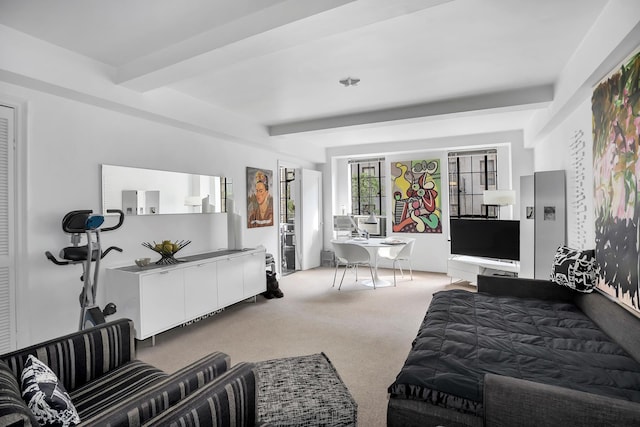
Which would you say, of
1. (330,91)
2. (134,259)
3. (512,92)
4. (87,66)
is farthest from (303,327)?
(512,92)

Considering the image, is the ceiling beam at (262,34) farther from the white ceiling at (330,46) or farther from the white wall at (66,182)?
the white wall at (66,182)

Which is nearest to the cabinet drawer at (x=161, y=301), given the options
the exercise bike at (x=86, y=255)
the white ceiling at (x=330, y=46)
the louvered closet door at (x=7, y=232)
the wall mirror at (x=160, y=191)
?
the exercise bike at (x=86, y=255)

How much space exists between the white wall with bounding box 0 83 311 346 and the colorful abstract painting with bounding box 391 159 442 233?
173 inches

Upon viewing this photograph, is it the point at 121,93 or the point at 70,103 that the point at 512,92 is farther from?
the point at 70,103

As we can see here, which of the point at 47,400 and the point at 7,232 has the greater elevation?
the point at 7,232

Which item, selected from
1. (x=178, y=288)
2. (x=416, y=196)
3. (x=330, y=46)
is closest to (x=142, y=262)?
(x=178, y=288)

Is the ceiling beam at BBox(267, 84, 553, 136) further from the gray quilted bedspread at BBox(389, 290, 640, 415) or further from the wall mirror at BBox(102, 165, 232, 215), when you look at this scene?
the gray quilted bedspread at BBox(389, 290, 640, 415)

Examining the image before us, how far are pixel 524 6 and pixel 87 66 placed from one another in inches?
136

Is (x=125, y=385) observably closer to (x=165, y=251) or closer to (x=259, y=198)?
(x=165, y=251)

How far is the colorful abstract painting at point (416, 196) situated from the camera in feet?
22.2

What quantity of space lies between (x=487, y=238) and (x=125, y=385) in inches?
201

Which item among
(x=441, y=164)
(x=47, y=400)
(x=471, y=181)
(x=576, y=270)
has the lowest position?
(x=47, y=400)

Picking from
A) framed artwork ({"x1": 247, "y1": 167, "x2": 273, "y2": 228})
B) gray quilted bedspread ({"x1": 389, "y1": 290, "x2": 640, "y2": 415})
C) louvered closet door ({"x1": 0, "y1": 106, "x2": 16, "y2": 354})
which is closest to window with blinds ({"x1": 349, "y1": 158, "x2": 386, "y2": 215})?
framed artwork ({"x1": 247, "y1": 167, "x2": 273, "y2": 228})

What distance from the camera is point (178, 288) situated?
3584 mm
